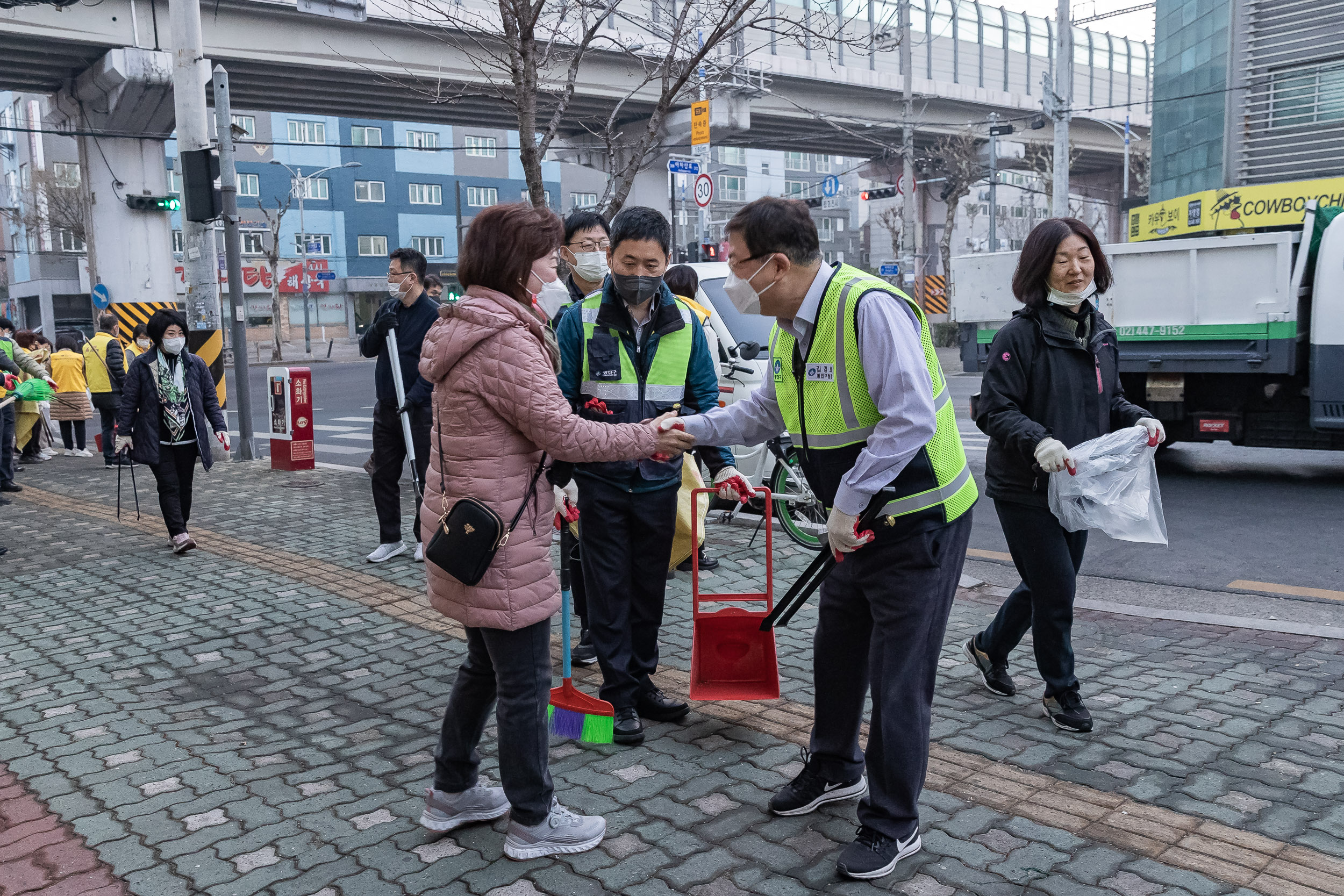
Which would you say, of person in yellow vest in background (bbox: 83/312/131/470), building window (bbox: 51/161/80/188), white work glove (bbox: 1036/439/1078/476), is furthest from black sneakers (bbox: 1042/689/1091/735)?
building window (bbox: 51/161/80/188)

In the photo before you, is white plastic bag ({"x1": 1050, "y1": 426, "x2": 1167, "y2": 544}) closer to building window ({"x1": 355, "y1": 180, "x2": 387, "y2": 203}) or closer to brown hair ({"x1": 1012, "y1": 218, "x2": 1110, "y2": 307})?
brown hair ({"x1": 1012, "y1": 218, "x2": 1110, "y2": 307})

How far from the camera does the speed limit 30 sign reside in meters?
17.8

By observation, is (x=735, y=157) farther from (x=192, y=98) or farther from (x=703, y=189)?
(x=192, y=98)

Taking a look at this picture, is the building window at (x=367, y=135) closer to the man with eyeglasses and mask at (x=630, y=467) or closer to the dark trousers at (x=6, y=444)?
the dark trousers at (x=6, y=444)

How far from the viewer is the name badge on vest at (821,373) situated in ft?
9.65

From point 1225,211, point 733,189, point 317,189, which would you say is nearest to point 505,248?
point 1225,211

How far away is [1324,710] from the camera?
413 cm

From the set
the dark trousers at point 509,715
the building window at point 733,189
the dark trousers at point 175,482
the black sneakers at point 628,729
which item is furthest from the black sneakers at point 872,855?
the building window at point 733,189

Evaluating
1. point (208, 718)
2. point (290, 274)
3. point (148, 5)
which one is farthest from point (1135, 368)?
point (290, 274)

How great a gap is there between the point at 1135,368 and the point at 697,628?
7.62m

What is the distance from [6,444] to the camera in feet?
34.3

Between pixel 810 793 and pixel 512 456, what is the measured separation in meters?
1.40

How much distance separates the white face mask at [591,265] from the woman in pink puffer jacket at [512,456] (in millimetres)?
1642

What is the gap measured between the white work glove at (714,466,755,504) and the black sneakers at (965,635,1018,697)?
1.39m
